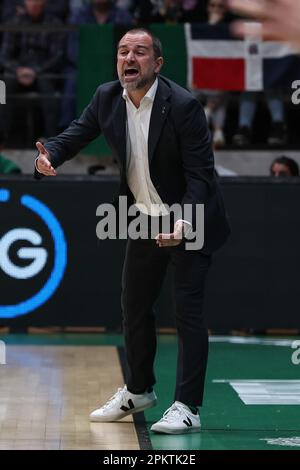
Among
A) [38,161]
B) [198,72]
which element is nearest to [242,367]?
[38,161]

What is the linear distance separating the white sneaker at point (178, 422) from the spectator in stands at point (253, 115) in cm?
734

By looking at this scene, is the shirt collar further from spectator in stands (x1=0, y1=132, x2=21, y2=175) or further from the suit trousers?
spectator in stands (x1=0, y1=132, x2=21, y2=175)

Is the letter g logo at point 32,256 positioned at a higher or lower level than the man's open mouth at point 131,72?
lower

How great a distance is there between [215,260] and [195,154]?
4.57 metres

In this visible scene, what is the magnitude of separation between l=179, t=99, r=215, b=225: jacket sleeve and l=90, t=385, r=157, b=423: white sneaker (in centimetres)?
127

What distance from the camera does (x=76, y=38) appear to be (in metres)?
13.3

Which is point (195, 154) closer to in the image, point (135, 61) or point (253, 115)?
point (135, 61)

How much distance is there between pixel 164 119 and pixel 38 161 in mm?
752

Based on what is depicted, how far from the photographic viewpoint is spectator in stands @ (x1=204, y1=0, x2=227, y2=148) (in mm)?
13398

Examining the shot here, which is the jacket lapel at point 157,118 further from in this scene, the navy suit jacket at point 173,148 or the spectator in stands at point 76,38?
the spectator in stands at point 76,38

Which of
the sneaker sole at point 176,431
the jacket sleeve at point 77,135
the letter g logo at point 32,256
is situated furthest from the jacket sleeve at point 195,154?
the letter g logo at point 32,256

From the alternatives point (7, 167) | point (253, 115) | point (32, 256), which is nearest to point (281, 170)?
point (253, 115)

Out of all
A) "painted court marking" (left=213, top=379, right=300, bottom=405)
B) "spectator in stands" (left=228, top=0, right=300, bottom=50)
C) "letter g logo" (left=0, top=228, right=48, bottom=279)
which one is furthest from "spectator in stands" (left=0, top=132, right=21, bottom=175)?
"spectator in stands" (left=228, top=0, right=300, bottom=50)

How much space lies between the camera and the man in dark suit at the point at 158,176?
6551 mm
